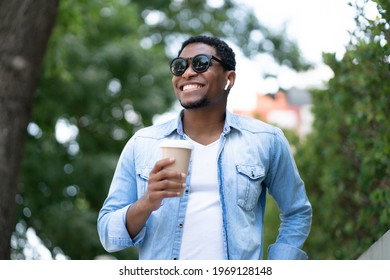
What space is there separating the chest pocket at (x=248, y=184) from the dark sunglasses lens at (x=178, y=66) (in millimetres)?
475

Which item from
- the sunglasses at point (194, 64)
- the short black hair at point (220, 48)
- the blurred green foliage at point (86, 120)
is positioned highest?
the short black hair at point (220, 48)

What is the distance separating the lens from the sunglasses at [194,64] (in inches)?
157

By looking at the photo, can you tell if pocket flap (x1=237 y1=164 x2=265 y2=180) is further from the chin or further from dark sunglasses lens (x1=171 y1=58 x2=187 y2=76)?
dark sunglasses lens (x1=171 y1=58 x2=187 y2=76)

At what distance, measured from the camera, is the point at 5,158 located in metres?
7.35

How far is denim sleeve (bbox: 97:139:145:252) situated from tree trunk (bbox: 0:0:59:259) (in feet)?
11.0

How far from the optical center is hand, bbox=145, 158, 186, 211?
11.4 feet

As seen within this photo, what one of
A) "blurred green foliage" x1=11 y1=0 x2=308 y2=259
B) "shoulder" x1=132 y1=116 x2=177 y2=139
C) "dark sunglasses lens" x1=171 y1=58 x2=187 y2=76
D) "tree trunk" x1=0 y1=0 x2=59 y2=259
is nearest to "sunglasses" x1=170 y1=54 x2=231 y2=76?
"dark sunglasses lens" x1=171 y1=58 x2=187 y2=76

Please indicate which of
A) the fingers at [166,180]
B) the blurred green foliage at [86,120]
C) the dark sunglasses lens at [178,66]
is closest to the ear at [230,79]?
the dark sunglasses lens at [178,66]

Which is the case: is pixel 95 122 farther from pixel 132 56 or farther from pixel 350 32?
pixel 350 32

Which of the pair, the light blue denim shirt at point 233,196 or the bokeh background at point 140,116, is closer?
the light blue denim shirt at point 233,196

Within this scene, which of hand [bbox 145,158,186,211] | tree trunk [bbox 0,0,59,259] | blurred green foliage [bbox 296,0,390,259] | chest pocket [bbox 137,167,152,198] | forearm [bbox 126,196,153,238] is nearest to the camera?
hand [bbox 145,158,186,211]

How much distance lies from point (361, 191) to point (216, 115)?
15.1 feet

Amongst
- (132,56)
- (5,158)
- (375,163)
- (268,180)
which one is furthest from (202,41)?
(132,56)

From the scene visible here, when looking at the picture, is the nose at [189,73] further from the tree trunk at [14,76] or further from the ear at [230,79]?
the tree trunk at [14,76]
